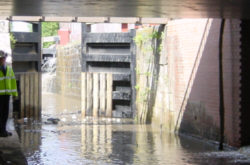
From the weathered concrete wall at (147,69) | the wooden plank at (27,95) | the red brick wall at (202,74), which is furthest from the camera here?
the wooden plank at (27,95)

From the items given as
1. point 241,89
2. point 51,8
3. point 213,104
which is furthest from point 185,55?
point 51,8

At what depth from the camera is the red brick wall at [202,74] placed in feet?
34.7

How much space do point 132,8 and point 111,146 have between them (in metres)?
3.30

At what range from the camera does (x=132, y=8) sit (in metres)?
8.86

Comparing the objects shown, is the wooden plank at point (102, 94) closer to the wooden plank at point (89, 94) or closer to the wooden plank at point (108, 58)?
the wooden plank at point (89, 94)

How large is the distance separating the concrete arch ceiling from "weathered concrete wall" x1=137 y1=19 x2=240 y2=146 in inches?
56.4

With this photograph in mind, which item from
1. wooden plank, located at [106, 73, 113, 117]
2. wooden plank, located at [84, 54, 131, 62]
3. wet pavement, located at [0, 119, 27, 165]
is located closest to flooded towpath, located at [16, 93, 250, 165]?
wet pavement, located at [0, 119, 27, 165]

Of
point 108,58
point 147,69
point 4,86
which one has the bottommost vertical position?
point 4,86

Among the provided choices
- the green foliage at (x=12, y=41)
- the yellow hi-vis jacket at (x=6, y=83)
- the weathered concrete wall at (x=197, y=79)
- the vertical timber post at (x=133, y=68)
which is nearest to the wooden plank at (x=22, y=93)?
the green foliage at (x=12, y=41)

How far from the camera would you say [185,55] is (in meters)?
12.9

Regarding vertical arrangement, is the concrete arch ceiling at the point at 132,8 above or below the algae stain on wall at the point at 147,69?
above

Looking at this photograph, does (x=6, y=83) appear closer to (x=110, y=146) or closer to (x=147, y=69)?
(x=110, y=146)

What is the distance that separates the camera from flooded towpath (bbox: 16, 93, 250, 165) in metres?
9.32

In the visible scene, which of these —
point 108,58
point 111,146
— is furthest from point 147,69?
point 111,146
